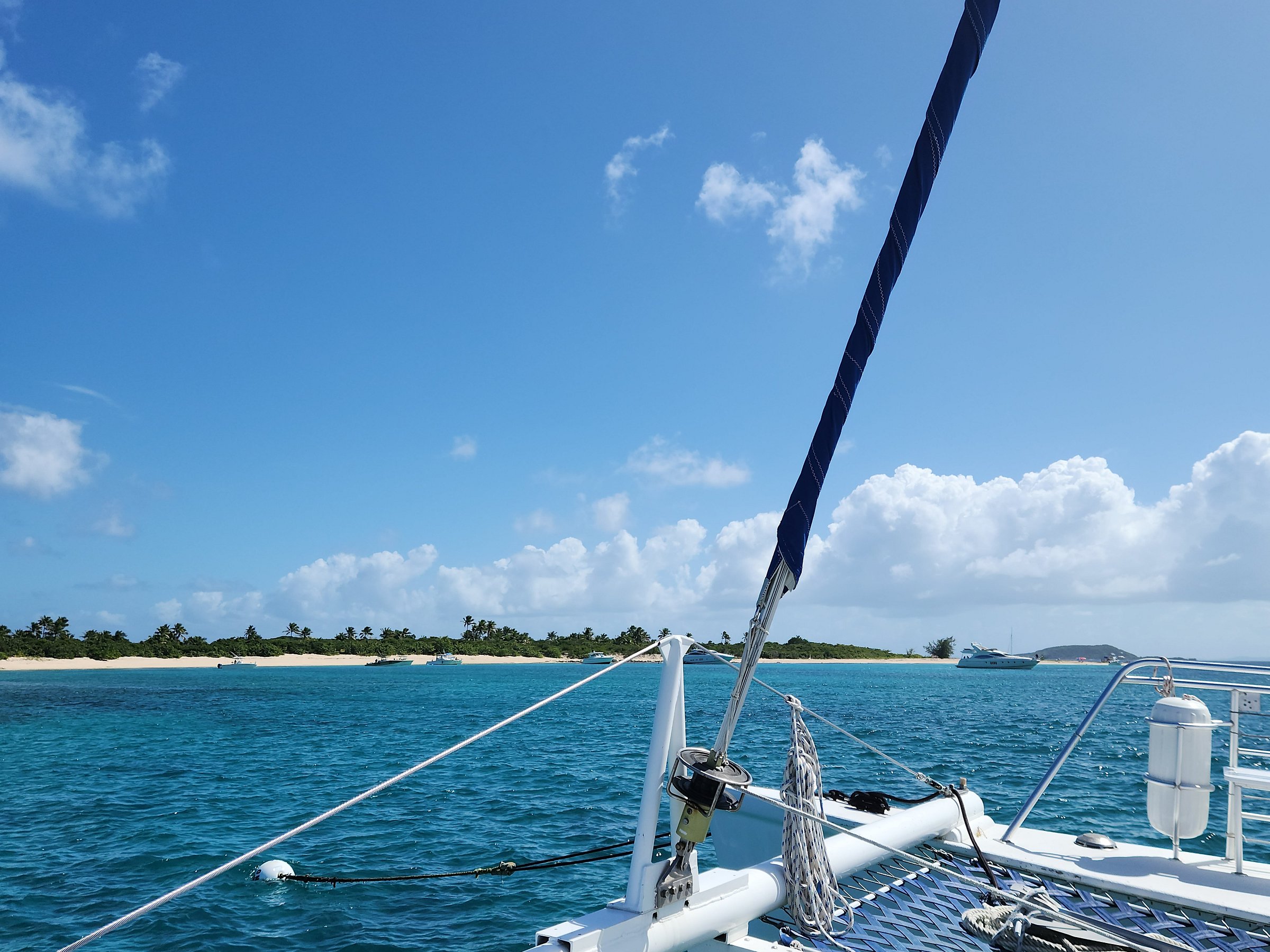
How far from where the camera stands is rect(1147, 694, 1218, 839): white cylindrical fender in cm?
561

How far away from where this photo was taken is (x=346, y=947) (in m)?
8.26

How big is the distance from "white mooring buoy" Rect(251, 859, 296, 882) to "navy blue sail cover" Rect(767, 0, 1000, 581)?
404 inches

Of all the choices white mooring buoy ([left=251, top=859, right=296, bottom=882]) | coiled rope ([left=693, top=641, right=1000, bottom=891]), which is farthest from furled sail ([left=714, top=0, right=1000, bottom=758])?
white mooring buoy ([left=251, top=859, right=296, bottom=882])

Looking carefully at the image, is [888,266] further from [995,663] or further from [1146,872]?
[995,663]

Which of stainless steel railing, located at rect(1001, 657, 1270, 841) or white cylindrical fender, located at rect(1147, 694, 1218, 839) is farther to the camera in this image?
white cylindrical fender, located at rect(1147, 694, 1218, 839)

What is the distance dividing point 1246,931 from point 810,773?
295cm

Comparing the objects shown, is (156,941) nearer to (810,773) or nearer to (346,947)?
(346,947)

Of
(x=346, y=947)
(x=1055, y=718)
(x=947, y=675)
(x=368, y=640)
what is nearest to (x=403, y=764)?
(x=346, y=947)

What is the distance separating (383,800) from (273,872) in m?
6.03

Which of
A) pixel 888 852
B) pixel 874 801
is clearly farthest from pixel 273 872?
pixel 888 852

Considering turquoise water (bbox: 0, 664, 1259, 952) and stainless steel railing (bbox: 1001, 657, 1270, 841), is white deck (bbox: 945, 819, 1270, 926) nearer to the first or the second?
stainless steel railing (bbox: 1001, 657, 1270, 841)

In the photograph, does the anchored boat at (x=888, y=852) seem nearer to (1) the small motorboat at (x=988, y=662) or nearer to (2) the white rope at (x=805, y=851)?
(2) the white rope at (x=805, y=851)

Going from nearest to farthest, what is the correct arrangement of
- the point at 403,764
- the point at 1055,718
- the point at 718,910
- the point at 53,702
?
the point at 718,910
the point at 403,764
the point at 1055,718
the point at 53,702

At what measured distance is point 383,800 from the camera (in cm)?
1662
